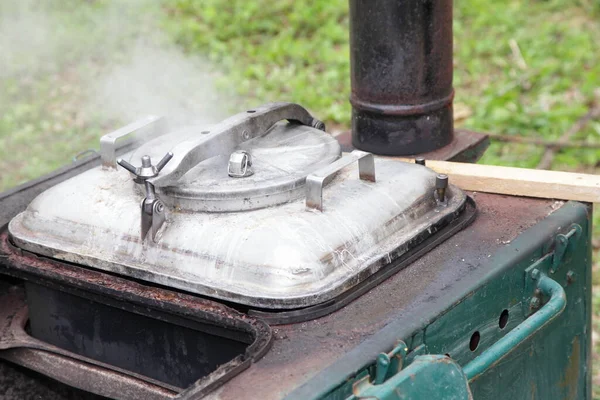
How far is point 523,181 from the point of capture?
222cm

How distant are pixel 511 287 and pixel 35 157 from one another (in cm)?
389

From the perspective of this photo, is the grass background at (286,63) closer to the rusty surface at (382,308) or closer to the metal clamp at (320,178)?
the rusty surface at (382,308)

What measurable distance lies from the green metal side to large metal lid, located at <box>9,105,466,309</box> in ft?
0.63

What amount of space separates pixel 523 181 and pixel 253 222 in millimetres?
804

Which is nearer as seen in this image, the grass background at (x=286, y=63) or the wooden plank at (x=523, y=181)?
the wooden plank at (x=523, y=181)

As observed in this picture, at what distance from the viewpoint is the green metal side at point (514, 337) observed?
1563mm

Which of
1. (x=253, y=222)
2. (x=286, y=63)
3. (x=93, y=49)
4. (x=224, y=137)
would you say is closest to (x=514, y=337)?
(x=253, y=222)

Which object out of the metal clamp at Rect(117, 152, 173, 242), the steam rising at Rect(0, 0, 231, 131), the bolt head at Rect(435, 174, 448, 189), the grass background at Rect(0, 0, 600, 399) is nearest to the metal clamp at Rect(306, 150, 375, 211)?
the bolt head at Rect(435, 174, 448, 189)

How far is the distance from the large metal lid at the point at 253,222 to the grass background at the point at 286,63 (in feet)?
8.66

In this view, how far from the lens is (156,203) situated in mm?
1801

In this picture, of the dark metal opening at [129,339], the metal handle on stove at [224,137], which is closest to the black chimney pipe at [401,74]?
the metal handle on stove at [224,137]

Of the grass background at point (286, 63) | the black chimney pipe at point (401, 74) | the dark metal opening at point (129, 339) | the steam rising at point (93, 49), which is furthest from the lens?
the steam rising at point (93, 49)

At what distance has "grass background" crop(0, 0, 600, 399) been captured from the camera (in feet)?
16.9

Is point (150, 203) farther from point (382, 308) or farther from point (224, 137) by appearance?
point (382, 308)
